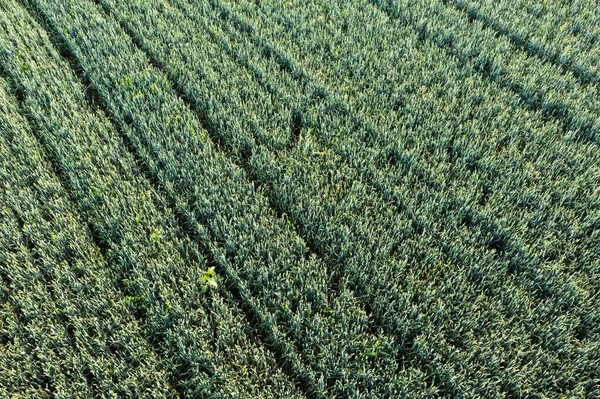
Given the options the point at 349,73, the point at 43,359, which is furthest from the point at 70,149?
the point at 349,73

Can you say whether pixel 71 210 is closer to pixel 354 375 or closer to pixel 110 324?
pixel 110 324

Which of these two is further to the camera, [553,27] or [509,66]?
[553,27]

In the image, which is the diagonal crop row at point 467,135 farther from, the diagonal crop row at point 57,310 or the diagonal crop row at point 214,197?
the diagonal crop row at point 57,310

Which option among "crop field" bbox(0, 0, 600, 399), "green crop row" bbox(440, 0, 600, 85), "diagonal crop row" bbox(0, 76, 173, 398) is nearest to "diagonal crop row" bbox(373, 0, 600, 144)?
"crop field" bbox(0, 0, 600, 399)

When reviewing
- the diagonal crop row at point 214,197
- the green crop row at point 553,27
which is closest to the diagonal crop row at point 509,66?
the green crop row at point 553,27

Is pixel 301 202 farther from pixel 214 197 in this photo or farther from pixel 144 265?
pixel 144 265

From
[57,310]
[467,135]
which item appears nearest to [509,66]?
[467,135]
